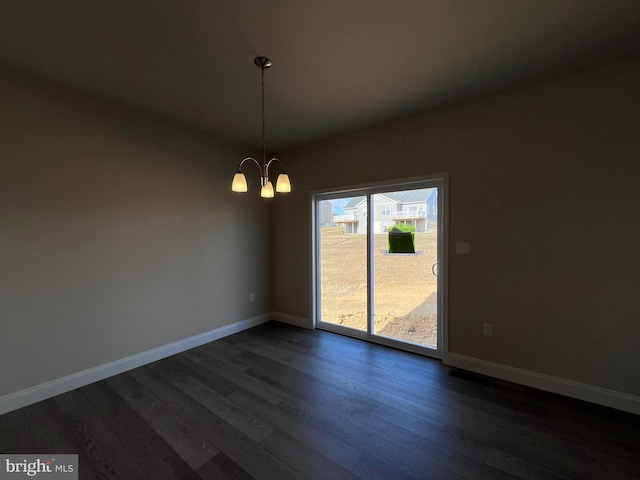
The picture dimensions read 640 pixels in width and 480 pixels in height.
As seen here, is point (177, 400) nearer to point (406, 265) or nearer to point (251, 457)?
point (251, 457)

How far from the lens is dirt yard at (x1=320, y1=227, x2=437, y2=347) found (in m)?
3.07

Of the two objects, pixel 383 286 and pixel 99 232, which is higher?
pixel 99 232

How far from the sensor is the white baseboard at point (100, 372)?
7.09ft

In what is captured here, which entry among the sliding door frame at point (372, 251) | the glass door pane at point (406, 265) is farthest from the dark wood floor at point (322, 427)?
the glass door pane at point (406, 265)

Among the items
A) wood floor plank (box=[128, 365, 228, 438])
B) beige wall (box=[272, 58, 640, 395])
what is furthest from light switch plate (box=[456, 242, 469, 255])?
wood floor plank (box=[128, 365, 228, 438])

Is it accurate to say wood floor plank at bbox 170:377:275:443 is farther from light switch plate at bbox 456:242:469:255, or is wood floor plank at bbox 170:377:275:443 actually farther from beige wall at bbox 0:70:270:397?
light switch plate at bbox 456:242:469:255

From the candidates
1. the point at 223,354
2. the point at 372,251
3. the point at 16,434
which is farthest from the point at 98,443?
the point at 372,251

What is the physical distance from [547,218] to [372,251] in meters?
1.81

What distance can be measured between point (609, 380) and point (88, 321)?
4.70 m

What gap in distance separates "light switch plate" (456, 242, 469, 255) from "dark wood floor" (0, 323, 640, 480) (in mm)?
1256

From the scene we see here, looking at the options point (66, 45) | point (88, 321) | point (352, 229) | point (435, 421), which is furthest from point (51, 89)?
point (435, 421)

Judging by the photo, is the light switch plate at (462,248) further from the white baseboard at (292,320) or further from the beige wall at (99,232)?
the beige wall at (99,232)

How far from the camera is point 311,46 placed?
6.21 feet

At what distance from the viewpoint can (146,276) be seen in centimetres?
293
